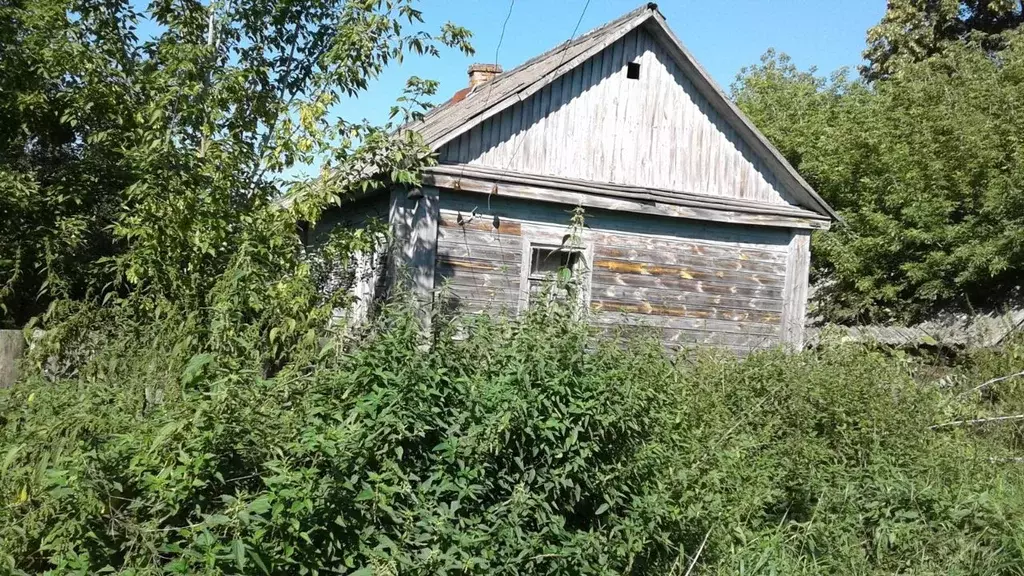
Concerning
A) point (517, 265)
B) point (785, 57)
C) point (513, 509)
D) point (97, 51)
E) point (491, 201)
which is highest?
point (785, 57)

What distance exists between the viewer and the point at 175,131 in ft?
25.7

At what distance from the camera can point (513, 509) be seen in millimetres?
4203

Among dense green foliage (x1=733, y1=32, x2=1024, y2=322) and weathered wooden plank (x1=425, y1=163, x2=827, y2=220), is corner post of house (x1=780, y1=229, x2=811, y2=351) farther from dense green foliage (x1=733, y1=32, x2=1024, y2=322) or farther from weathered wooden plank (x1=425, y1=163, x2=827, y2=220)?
dense green foliage (x1=733, y1=32, x2=1024, y2=322)

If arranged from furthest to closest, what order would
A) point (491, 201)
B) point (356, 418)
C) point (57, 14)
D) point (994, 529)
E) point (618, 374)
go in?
point (491, 201) < point (57, 14) < point (994, 529) < point (618, 374) < point (356, 418)

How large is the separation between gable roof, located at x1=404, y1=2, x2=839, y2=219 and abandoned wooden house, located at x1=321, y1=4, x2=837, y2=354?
0.07 ft

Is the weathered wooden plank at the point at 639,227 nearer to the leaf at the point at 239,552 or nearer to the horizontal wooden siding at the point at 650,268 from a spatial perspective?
the horizontal wooden siding at the point at 650,268

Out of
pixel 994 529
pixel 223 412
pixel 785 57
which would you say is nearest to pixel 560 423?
pixel 223 412

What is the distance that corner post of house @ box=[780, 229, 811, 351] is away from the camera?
1098 centimetres

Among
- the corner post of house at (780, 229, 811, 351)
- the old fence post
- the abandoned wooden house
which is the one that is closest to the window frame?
the abandoned wooden house

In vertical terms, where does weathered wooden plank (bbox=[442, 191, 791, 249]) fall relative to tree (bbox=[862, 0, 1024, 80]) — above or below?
below

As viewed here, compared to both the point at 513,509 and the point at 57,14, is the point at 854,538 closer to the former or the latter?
the point at 513,509

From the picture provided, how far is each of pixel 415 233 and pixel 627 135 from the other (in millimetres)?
3082

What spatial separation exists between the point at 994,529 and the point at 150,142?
713 centimetres

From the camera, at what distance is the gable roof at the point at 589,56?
905 centimetres
